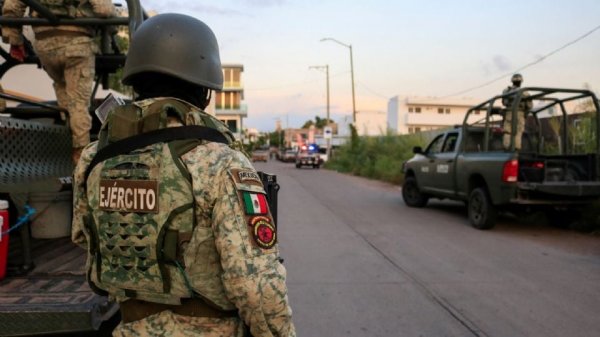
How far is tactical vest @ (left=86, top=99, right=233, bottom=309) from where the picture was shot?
1.54m

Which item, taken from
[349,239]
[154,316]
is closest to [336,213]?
[349,239]

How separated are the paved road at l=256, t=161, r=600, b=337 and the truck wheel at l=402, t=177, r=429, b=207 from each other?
2.09m

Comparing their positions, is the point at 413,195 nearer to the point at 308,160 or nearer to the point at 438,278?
the point at 438,278

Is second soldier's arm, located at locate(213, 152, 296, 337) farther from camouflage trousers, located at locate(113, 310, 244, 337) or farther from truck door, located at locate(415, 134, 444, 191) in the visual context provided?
truck door, located at locate(415, 134, 444, 191)

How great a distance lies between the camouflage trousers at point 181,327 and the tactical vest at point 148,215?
0.07 metres

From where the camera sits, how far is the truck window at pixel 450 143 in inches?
416

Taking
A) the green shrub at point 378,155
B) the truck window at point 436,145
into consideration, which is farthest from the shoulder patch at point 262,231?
the green shrub at point 378,155

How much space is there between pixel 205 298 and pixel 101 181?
50 cm

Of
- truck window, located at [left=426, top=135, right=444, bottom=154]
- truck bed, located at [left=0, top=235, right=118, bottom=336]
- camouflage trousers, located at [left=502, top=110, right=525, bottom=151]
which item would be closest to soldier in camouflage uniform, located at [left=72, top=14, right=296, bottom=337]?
truck bed, located at [left=0, top=235, right=118, bottom=336]

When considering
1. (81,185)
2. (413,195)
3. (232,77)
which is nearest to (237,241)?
(81,185)

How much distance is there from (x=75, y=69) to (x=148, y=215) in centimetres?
288

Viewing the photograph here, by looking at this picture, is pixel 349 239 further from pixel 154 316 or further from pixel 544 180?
pixel 154 316

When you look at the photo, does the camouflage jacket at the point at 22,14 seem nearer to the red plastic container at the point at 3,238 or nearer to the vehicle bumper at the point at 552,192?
the red plastic container at the point at 3,238

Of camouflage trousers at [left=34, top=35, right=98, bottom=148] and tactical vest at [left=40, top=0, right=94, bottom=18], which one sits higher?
tactical vest at [left=40, top=0, right=94, bottom=18]
